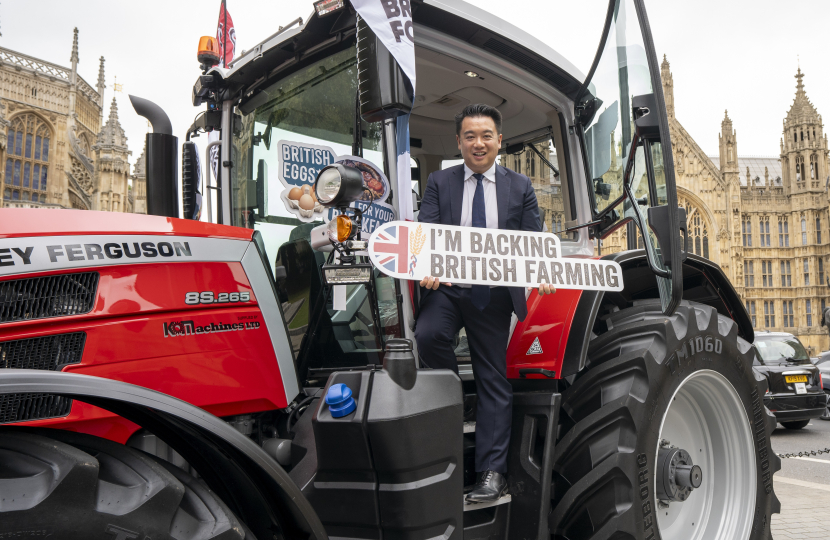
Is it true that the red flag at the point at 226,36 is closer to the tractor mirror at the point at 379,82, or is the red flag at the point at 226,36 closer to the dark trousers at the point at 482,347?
the tractor mirror at the point at 379,82

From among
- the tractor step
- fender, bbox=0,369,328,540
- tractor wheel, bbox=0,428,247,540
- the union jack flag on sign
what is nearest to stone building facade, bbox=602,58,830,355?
the tractor step

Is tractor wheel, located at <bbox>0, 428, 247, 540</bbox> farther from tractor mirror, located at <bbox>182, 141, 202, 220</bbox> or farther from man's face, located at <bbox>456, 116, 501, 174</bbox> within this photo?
tractor mirror, located at <bbox>182, 141, 202, 220</bbox>

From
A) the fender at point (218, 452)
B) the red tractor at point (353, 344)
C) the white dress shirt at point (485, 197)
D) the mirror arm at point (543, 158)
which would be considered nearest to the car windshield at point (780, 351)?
the red tractor at point (353, 344)

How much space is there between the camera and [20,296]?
5.69 feet

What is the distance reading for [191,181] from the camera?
3.28 m

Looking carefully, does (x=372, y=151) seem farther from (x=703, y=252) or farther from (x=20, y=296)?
(x=703, y=252)

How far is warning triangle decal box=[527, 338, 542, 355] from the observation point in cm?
271

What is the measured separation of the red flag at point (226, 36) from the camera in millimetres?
3568

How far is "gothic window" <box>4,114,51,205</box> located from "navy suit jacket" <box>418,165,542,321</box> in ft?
201

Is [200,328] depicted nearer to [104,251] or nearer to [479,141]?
[104,251]

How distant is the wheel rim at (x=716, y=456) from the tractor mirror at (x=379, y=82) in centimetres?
212

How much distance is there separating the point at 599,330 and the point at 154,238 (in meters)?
2.11

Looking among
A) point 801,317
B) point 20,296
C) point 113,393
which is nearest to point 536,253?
point 113,393

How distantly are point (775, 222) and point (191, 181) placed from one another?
2347 inches
